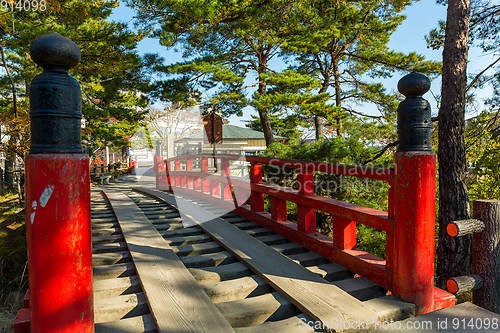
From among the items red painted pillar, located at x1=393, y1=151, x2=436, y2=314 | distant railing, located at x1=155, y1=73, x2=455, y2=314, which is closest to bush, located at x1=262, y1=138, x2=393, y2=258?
distant railing, located at x1=155, y1=73, x2=455, y2=314

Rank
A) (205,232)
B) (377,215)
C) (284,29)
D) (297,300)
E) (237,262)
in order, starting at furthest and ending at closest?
(284,29), (205,232), (237,262), (377,215), (297,300)

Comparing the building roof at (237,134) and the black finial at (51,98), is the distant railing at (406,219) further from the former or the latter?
the building roof at (237,134)

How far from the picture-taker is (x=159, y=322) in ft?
6.35

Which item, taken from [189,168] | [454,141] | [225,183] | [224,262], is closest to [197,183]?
[189,168]

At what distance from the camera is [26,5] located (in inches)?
353

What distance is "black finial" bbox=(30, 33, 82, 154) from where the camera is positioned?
1.56m

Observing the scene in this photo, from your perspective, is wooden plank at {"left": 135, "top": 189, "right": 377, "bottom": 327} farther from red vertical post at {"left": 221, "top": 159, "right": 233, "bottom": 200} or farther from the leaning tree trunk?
the leaning tree trunk

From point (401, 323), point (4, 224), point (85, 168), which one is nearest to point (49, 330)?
point (85, 168)

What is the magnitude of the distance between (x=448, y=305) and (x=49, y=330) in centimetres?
261

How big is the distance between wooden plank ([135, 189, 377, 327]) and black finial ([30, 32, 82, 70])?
2.04 metres

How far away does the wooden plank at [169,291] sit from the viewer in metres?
1.95

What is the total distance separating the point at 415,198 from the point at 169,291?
6.13 feet

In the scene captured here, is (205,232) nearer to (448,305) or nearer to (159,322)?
(159,322)

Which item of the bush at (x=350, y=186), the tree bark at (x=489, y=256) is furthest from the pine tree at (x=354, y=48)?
the tree bark at (x=489, y=256)
